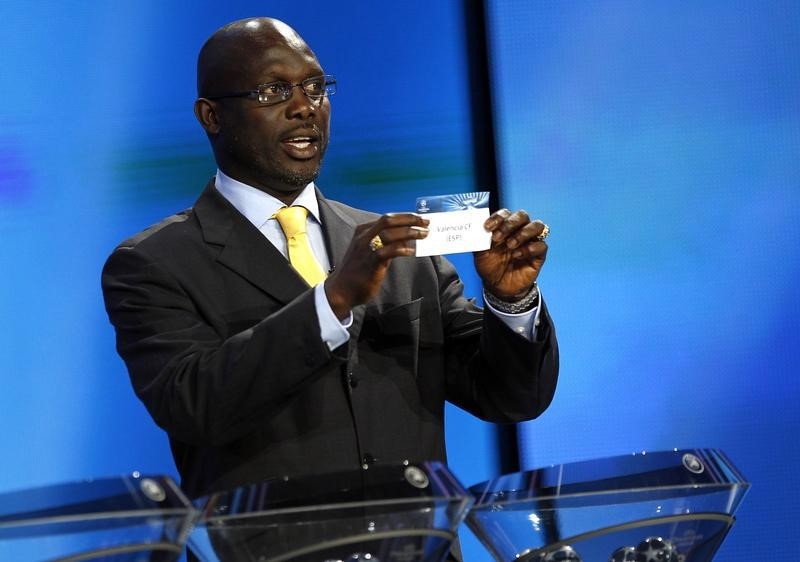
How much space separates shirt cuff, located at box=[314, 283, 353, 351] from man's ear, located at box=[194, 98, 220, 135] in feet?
2.35

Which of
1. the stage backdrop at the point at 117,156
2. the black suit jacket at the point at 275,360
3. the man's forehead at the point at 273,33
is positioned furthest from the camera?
the stage backdrop at the point at 117,156

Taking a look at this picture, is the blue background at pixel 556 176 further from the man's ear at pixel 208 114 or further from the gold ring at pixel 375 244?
the gold ring at pixel 375 244

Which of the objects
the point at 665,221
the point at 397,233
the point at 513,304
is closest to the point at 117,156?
the point at 665,221

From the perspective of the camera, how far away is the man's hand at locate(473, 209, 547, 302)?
2.32 meters

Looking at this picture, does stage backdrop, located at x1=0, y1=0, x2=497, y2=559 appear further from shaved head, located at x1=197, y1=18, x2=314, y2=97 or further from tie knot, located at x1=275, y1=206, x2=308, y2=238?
tie knot, located at x1=275, y1=206, x2=308, y2=238

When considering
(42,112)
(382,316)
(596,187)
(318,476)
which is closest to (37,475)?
(42,112)

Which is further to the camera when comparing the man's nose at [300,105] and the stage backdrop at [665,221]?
the stage backdrop at [665,221]

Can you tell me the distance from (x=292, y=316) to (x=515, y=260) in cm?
45

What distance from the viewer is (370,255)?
83.9 inches

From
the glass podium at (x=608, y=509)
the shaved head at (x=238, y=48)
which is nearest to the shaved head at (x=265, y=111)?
the shaved head at (x=238, y=48)

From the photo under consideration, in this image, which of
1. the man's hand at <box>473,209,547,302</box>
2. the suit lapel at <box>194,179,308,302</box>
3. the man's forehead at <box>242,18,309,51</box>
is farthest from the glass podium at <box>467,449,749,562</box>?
the man's forehead at <box>242,18,309,51</box>

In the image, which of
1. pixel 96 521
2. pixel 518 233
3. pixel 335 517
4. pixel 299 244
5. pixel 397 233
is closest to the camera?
pixel 96 521

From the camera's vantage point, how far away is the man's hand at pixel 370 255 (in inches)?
83.0

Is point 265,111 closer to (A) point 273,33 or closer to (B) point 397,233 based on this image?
(A) point 273,33
